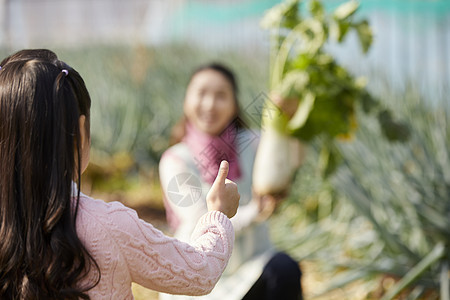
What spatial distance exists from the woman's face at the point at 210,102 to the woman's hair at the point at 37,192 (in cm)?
105

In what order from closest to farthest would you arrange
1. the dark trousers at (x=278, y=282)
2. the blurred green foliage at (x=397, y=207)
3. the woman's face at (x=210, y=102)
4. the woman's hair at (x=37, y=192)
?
the woman's hair at (x=37, y=192)
the dark trousers at (x=278, y=282)
the woman's face at (x=210, y=102)
the blurred green foliage at (x=397, y=207)

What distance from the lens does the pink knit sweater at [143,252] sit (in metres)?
0.93

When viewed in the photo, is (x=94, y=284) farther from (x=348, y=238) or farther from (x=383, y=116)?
(x=348, y=238)

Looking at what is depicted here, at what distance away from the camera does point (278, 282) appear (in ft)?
5.89

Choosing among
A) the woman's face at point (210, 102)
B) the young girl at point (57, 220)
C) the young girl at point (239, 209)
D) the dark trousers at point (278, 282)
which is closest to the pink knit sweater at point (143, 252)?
the young girl at point (57, 220)

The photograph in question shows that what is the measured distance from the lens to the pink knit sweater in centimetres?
93

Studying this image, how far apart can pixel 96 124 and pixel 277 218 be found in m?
2.32

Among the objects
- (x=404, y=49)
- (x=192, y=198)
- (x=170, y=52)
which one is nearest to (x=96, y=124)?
(x=170, y=52)

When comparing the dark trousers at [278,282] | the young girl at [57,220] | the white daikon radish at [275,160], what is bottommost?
the dark trousers at [278,282]

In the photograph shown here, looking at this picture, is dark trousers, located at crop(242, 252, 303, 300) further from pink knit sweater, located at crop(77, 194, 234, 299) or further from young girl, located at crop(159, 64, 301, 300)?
pink knit sweater, located at crop(77, 194, 234, 299)

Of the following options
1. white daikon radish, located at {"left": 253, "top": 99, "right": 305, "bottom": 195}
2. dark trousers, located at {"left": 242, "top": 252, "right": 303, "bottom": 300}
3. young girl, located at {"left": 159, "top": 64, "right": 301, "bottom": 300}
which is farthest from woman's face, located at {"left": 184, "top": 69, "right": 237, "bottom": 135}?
dark trousers, located at {"left": 242, "top": 252, "right": 303, "bottom": 300}

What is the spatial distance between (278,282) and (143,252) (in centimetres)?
94

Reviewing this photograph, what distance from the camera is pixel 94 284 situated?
0.92 metres

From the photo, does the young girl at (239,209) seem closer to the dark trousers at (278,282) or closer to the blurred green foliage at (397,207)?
the dark trousers at (278,282)
